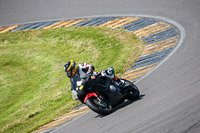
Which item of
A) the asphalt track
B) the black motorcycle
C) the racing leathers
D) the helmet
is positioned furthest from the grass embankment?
the black motorcycle

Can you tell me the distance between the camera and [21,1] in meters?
22.3

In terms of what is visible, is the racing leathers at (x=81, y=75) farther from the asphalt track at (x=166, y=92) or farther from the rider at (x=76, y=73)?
the asphalt track at (x=166, y=92)

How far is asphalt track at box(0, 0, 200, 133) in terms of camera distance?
22.6ft

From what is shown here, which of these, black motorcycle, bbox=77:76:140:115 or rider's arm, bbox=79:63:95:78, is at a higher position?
rider's arm, bbox=79:63:95:78

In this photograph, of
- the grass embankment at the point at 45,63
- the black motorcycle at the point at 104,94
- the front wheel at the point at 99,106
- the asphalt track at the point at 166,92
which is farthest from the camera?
the grass embankment at the point at 45,63

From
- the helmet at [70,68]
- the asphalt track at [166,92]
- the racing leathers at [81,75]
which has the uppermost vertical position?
the helmet at [70,68]

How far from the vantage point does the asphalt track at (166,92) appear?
6875 millimetres

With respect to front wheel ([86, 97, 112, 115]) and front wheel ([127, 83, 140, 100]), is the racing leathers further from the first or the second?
front wheel ([127, 83, 140, 100])

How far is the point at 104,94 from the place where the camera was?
28.8 ft

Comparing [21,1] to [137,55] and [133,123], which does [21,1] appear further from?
[133,123]

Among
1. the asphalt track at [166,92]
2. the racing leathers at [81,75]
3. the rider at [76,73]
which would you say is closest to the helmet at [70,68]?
the rider at [76,73]

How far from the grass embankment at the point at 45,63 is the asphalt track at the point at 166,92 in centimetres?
187

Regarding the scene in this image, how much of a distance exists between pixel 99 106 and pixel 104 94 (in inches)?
15.8

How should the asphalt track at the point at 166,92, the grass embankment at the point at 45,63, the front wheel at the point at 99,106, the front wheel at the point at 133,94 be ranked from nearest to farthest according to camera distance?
the asphalt track at the point at 166,92, the front wheel at the point at 99,106, the front wheel at the point at 133,94, the grass embankment at the point at 45,63
